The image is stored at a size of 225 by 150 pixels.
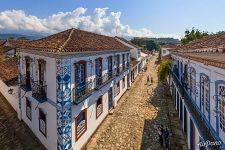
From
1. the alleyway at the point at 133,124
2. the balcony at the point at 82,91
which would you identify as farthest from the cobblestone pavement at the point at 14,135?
the balcony at the point at 82,91

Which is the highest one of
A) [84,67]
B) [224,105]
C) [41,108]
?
[84,67]

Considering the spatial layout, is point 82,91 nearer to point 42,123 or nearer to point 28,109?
point 42,123

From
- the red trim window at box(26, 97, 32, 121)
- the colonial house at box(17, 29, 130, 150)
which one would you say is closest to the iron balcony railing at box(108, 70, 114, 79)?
the colonial house at box(17, 29, 130, 150)

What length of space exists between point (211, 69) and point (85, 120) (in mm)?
9650

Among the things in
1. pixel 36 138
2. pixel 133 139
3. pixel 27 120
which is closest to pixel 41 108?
pixel 36 138

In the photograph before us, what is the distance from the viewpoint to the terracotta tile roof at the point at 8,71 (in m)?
23.2

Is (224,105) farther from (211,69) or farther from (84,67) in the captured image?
(84,67)

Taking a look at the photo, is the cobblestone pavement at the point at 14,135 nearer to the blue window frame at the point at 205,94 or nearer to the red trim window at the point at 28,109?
the red trim window at the point at 28,109

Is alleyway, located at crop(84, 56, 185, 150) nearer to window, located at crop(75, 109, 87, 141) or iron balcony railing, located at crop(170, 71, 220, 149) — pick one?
window, located at crop(75, 109, 87, 141)

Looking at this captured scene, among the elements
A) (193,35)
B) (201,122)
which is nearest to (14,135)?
(201,122)

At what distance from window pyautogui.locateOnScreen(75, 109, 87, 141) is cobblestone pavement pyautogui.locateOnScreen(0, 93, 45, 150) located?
8.69 feet

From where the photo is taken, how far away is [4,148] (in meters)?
15.6

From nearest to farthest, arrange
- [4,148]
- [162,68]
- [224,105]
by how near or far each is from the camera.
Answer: [224,105]
[4,148]
[162,68]

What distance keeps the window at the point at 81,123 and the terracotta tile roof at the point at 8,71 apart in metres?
9.99
